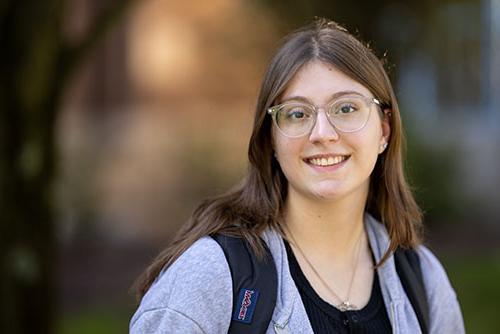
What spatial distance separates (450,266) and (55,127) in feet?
18.4

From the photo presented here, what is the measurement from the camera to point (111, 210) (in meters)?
12.7

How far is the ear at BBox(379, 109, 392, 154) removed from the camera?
A: 3.17 meters

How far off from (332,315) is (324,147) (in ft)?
1.81

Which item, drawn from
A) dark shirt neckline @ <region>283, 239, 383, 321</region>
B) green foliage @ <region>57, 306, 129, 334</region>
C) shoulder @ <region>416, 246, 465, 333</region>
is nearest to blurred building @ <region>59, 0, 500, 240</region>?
green foliage @ <region>57, 306, 129, 334</region>

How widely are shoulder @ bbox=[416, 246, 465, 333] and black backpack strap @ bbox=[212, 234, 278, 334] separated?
68 centimetres

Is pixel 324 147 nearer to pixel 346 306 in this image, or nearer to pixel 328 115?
pixel 328 115

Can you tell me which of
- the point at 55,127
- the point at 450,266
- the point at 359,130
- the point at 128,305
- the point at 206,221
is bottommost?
the point at 128,305

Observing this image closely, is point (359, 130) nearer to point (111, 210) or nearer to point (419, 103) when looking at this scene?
point (111, 210)

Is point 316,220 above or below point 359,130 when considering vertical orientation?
below

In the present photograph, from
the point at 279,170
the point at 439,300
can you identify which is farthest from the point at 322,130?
the point at 439,300

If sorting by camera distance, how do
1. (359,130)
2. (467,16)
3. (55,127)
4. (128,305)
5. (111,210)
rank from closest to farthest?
(359,130) < (55,127) < (128,305) < (111,210) < (467,16)

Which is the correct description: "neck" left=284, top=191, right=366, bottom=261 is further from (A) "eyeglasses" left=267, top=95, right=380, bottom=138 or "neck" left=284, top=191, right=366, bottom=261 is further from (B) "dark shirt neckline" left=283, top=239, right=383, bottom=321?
(A) "eyeglasses" left=267, top=95, right=380, bottom=138

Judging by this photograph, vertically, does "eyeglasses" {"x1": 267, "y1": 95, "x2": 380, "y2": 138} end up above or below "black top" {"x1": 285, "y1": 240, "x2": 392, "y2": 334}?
above

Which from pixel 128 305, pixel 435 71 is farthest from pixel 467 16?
pixel 128 305
